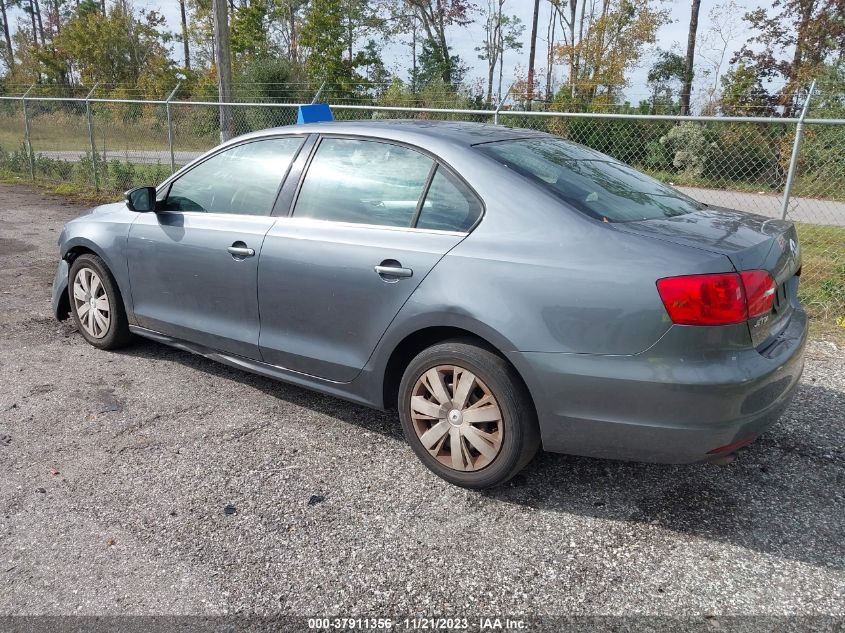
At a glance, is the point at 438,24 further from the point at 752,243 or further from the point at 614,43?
the point at 752,243

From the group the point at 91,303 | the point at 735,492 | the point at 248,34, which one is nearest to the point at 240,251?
the point at 91,303

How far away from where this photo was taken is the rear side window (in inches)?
119

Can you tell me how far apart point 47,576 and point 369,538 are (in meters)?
1.22

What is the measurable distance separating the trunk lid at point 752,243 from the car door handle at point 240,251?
6.46ft

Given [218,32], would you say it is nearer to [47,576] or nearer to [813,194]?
[813,194]

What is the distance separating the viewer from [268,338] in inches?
145

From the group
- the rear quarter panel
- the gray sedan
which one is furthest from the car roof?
the rear quarter panel

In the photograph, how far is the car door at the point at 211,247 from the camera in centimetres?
376

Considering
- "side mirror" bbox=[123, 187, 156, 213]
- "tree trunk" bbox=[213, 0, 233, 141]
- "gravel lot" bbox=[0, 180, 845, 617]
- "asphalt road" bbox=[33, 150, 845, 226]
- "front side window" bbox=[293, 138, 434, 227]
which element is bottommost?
"gravel lot" bbox=[0, 180, 845, 617]

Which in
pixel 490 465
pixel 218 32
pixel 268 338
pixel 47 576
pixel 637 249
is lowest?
pixel 47 576

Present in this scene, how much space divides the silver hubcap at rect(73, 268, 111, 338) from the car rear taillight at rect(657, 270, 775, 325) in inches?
149

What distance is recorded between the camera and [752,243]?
2.74m

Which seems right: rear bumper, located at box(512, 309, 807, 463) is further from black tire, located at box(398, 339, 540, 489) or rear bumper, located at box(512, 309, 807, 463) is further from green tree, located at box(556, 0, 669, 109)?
green tree, located at box(556, 0, 669, 109)

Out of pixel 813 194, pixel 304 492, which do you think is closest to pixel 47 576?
pixel 304 492
